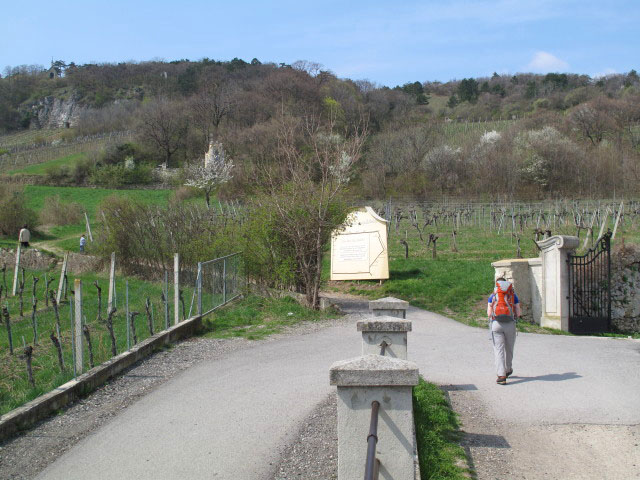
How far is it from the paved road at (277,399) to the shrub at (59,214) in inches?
1424

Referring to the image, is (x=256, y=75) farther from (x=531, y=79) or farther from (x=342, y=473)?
(x=342, y=473)

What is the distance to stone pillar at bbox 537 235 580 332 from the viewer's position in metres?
16.4

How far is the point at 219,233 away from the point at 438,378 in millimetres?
12062

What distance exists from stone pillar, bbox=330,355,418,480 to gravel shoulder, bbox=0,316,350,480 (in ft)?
12.3

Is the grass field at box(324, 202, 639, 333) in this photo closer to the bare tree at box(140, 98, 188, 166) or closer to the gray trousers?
the gray trousers

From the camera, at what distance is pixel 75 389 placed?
8.76m

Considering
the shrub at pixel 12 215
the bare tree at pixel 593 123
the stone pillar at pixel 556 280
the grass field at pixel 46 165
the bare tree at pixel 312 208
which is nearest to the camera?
the stone pillar at pixel 556 280

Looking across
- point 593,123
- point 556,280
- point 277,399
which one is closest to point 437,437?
point 277,399

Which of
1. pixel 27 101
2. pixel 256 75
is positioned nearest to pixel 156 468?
pixel 256 75

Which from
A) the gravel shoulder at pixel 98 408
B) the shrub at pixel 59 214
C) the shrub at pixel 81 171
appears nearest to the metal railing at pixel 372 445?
the gravel shoulder at pixel 98 408

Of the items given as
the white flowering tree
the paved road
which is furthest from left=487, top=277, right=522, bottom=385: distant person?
the white flowering tree

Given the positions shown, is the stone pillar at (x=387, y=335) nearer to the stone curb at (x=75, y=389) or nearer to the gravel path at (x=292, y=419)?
the gravel path at (x=292, y=419)

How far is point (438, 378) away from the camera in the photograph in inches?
396

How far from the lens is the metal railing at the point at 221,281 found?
1734 centimetres
